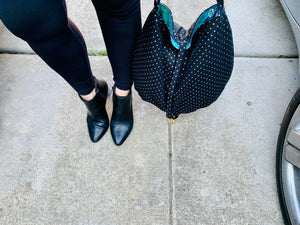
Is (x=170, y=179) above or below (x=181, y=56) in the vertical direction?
below

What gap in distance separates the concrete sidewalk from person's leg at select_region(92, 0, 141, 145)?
0.16 metres

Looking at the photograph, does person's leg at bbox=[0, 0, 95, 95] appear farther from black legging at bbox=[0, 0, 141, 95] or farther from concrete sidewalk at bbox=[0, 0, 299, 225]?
concrete sidewalk at bbox=[0, 0, 299, 225]

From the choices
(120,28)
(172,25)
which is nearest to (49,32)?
(120,28)

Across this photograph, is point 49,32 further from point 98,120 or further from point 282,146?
point 282,146

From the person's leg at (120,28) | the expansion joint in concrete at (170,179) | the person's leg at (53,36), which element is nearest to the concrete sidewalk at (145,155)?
the expansion joint in concrete at (170,179)

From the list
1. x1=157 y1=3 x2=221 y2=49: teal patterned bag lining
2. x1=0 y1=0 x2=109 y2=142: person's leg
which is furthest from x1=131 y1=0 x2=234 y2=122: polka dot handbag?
x1=0 y1=0 x2=109 y2=142: person's leg

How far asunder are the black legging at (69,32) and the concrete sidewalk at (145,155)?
401 millimetres

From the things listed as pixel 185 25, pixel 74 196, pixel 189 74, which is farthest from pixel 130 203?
pixel 185 25

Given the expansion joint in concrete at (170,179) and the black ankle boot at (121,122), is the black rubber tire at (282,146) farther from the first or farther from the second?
the black ankle boot at (121,122)

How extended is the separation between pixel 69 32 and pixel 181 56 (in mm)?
444

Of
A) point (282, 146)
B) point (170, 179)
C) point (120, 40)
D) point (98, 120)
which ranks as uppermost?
point (120, 40)

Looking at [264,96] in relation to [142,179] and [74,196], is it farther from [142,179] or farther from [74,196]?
[74,196]

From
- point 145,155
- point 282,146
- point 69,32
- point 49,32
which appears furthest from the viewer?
point 145,155

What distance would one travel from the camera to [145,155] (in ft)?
4.36
